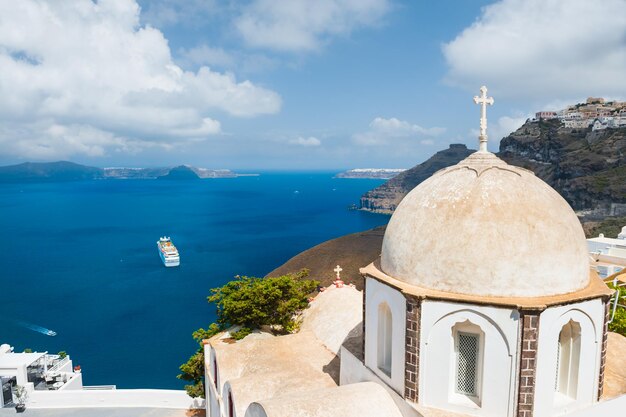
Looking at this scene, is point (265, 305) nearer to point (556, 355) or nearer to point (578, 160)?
point (556, 355)

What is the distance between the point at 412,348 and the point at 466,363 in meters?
1.16

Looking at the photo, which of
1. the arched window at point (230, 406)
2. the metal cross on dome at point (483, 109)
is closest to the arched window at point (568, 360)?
the metal cross on dome at point (483, 109)

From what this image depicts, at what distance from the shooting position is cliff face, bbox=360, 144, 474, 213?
160250 millimetres

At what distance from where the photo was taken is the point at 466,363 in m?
9.04

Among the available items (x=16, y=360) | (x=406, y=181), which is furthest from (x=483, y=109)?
(x=406, y=181)

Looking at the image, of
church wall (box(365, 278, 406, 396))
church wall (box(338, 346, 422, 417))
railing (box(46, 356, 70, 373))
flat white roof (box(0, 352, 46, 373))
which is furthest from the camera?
railing (box(46, 356, 70, 373))

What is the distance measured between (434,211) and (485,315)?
2339 millimetres

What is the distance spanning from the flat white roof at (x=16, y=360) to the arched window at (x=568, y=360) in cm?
2508

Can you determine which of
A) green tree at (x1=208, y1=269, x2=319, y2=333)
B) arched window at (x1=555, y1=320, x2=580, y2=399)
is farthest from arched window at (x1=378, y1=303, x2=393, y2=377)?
green tree at (x1=208, y1=269, x2=319, y2=333)

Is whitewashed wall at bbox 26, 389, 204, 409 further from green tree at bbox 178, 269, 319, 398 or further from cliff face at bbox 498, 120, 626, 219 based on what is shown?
cliff face at bbox 498, 120, 626, 219

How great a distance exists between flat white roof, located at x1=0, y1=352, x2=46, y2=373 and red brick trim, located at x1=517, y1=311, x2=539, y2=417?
24.6 meters

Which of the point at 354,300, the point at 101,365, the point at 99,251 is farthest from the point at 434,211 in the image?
the point at 99,251

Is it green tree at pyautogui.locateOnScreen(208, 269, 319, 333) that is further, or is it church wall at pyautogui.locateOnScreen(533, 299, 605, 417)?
green tree at pyautogui.locateOnScreen(208, 269, 319, 333)

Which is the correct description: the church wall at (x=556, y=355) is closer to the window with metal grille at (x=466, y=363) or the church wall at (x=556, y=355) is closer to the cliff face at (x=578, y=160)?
the window with metal grille at (x=466, y=363)
